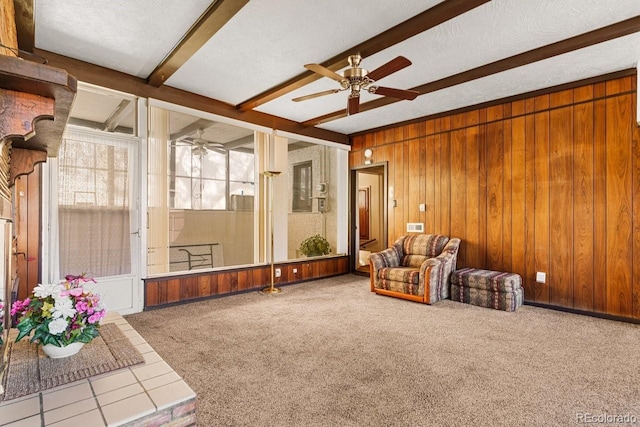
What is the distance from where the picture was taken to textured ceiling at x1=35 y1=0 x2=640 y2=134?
2.66 m

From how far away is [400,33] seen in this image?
2.90 metres

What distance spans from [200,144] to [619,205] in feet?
17.0

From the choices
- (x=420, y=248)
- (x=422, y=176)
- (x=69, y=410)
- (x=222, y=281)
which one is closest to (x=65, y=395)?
(x=69, y=410)

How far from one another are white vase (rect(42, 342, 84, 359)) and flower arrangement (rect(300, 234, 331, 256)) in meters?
4.60

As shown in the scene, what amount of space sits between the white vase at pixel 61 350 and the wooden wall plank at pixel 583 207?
193 inches

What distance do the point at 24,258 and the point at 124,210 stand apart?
1.03 m

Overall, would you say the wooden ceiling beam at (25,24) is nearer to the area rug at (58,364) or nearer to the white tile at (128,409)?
the area rug at (58,364)

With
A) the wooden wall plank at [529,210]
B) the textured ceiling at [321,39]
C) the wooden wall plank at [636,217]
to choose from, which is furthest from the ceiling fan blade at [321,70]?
the wooden wall plank at [636,217]

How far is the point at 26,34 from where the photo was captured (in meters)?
2.91

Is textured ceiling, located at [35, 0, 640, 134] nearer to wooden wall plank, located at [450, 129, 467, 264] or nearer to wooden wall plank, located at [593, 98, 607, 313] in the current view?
wooden wall plank, located at [593, 98, 607, 313]

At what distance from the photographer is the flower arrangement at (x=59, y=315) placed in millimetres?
1470

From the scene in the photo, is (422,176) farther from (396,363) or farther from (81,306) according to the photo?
(81,306)

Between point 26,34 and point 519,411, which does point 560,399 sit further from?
point 26,34

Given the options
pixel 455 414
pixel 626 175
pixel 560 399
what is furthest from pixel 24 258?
pixel 626 175
